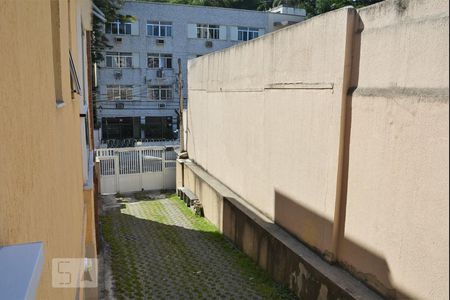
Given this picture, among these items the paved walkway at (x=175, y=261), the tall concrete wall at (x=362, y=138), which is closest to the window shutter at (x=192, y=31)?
the paved walkway at (x=175, y=261)

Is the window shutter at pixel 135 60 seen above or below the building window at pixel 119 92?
above

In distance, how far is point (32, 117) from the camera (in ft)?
4.92

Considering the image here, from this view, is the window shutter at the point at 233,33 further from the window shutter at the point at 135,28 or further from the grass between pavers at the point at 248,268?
the grass between pavers at the point at 248,268

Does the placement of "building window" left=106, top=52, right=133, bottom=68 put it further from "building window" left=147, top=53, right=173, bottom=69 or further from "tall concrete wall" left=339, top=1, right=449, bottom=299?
"tall concrete wall" left=339, top=1, right=449, bottom=299

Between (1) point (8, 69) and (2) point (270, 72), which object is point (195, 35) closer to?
(2) point (270, 72)

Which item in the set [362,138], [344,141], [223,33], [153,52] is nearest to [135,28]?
[153,52]

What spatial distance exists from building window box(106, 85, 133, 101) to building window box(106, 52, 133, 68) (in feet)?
4.13

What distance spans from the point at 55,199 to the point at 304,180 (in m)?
5.27

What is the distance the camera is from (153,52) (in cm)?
2397

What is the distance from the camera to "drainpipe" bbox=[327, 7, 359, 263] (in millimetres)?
5543

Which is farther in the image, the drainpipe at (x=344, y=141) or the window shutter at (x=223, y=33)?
the window shutter at (x=223, y=33)

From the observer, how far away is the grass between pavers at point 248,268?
6930mm

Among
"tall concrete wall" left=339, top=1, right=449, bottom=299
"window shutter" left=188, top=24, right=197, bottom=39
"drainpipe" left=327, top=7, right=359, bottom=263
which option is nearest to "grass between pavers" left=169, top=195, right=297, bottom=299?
"drainpipe" left=327, top=7, right=359, bottom=263

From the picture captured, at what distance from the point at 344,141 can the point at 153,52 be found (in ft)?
65.9
